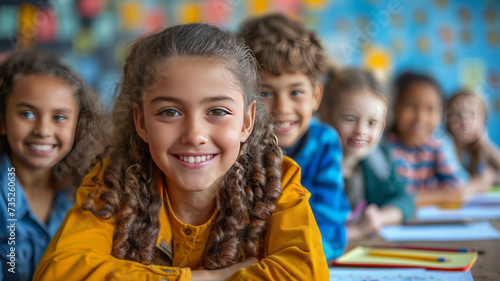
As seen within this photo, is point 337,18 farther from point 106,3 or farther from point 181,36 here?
point 181,36

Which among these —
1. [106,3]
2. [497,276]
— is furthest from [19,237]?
[106,3]

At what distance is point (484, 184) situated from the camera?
1718mm

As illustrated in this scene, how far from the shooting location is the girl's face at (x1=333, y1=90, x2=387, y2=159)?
577 mm

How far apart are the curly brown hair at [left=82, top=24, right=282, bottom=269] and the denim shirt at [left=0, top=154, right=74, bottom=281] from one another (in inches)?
5.2

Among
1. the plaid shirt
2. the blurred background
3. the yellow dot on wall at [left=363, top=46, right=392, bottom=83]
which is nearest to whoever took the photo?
the plaid shirt

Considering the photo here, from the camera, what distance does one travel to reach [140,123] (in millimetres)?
596

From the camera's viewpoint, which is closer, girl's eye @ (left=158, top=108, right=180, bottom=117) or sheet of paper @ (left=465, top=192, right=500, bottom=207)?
girl's eye @ (left=158, top=108, right=180, bottom=117)

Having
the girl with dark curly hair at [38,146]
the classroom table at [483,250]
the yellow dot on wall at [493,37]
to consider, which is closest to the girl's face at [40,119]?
the girl with dark curly hair at [38,146]

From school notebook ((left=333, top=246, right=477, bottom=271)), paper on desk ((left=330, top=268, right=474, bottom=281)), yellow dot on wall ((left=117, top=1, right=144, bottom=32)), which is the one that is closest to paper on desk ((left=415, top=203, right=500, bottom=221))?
school notebook ((left=333, top=246, right=477, bottom=271))

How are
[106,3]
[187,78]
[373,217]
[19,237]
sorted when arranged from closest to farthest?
1. [187,78]
2. [19,237]
3. [373,217]
4. [106,3]

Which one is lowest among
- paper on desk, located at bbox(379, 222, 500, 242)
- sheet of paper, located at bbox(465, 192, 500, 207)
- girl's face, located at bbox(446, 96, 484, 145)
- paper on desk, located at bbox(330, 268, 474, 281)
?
paper on desk, located at bbox(330, 268, 474, 281)

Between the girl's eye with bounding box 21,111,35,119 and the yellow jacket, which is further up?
the girl's eye with bounding box 21,111,35,119

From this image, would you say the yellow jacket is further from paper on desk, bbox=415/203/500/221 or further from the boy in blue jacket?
paper on desk, bbox=415/203/500/221

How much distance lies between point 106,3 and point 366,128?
2.68 meters
